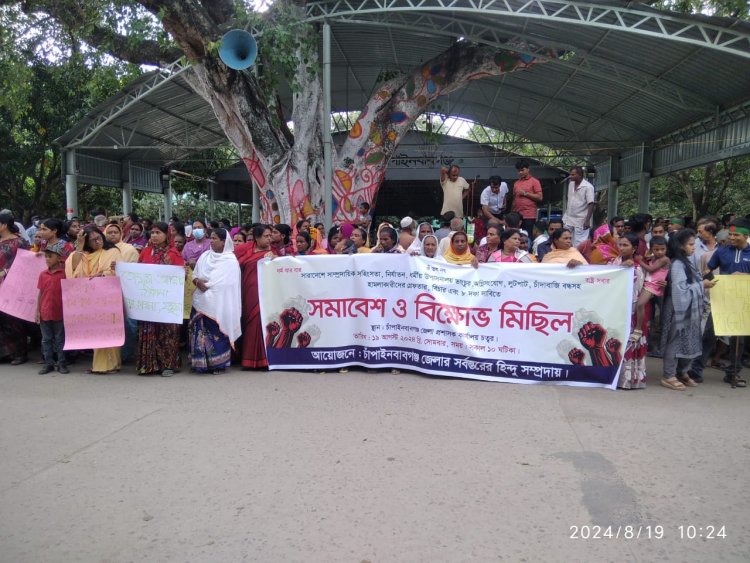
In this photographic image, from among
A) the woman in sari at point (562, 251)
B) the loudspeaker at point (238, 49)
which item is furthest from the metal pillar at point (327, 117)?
the woman in sari at point (562, 251)

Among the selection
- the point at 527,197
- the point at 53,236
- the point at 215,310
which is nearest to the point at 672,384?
the point at 527,197

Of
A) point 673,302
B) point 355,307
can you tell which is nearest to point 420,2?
point 355,307

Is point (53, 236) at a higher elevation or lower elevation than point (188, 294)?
higher

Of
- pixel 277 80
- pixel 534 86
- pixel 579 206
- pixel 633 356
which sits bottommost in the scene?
pixel 633 356

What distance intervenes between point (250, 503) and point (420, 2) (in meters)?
8.24

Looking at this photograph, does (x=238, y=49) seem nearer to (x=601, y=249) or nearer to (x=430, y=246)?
(x=430, y=246)

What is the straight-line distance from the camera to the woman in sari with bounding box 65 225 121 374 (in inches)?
234

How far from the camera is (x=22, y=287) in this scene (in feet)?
20.7

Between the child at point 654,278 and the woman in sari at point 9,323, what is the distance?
6.62 meters

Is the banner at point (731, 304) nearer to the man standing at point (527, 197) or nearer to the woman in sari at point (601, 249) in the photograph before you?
the woman in sari at point (601, 249)

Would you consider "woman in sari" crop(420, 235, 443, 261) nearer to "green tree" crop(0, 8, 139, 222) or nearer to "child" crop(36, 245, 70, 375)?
"child" crop(36, 245, 70, 375)

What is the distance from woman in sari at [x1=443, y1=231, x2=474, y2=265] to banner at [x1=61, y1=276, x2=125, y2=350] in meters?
3.47
